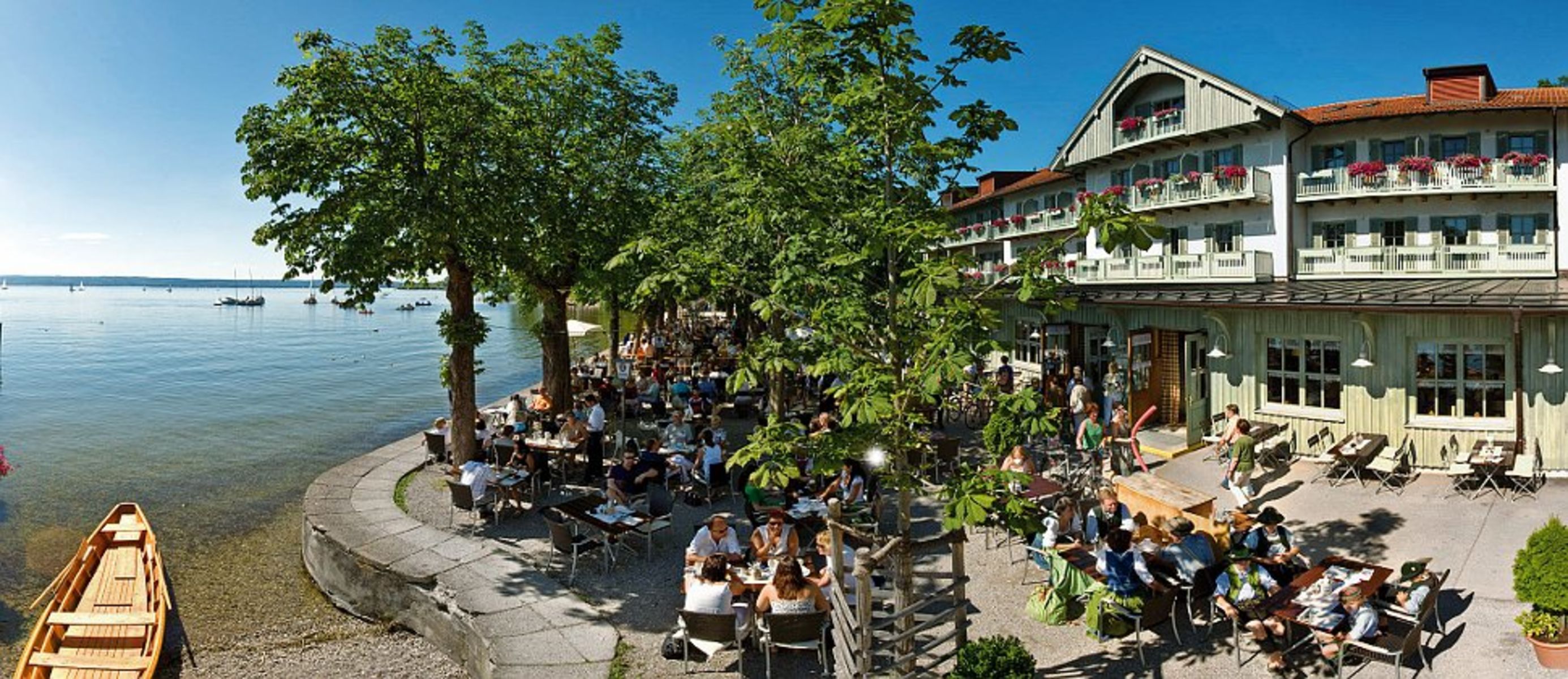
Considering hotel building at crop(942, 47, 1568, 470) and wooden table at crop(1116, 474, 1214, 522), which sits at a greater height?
hotel building at crop(942, 47, 1568, 470)

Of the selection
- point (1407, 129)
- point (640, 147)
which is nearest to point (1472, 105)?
point (1407, 129)

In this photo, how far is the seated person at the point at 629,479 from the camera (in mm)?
14328

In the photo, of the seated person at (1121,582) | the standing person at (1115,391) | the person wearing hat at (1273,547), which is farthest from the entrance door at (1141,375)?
the seated person at (1121,582)

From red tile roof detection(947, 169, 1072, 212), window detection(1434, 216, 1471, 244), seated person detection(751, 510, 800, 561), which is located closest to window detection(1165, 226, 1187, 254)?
window detection(1434, 216, 1471, 244)

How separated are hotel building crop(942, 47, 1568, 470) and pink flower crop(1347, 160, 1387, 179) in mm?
50

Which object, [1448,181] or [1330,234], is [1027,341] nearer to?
[1330,234]

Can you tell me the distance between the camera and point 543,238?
16953mm

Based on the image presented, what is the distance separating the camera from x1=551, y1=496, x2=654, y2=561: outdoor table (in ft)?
39.8

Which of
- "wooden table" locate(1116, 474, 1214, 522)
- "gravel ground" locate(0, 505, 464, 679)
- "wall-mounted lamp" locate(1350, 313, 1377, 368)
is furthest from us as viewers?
"wall-mounted lamp" locate(1350, 313, 1377, 368)

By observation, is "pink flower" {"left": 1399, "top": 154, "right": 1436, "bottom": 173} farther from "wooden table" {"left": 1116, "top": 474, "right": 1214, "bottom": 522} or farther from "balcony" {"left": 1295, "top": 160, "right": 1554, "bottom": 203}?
"wooden table" {"left": 1116, "top": 474, "right": 1214, "bottom": 522}

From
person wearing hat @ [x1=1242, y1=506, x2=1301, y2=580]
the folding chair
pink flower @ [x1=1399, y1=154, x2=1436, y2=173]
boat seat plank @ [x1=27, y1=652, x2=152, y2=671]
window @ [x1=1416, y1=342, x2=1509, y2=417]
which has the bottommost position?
boat seat plank @ [x1=27, y1=652, x2=152, y2=671]

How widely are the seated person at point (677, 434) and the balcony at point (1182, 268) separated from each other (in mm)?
12351

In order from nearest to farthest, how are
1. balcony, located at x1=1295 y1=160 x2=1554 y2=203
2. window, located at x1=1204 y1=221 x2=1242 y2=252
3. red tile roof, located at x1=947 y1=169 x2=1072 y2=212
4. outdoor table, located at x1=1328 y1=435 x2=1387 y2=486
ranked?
1. outdoor table, located at x1=1328 y1=435 x2=1387 y2=486
2. balcony, located at x1=1295 y1=160 x2=1554 y2=203
3. window, located at x1=1204 y1=221 x2=1242 y2=252
4. red tile roof, located at x1=947 y1=169 x2=1072 y2=212

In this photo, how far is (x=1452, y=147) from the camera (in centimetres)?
2236
